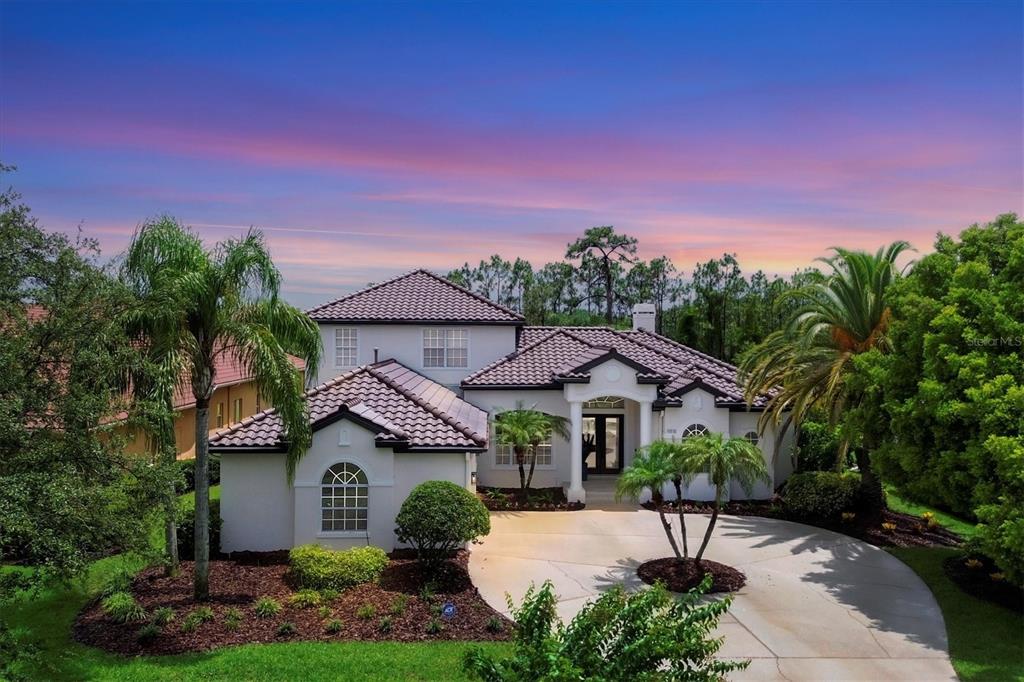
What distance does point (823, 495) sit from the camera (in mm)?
19531

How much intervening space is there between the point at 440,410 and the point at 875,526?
39.0 ft

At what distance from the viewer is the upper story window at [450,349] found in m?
25.1

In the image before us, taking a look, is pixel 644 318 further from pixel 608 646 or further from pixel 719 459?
pixel 608 646

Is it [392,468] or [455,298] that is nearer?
[392,468]

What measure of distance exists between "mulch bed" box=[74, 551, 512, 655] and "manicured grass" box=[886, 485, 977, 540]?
37.7 feet

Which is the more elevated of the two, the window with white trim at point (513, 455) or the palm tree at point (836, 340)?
the palm tree at point (836, 340)

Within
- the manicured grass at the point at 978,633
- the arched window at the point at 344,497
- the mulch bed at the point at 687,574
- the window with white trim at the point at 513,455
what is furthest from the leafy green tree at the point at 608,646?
the window with white trim at the point at 513,455

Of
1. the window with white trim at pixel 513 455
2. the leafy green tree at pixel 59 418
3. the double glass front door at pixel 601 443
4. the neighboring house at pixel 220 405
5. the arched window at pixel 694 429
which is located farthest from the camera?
the neighboring house at pixel 220 405

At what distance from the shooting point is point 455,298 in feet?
87.4

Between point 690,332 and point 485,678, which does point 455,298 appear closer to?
point 485,678

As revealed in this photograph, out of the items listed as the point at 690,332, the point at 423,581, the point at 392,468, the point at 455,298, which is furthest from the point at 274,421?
the point at 690,332

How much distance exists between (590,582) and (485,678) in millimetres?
8220

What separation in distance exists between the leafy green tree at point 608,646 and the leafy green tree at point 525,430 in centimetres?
1341

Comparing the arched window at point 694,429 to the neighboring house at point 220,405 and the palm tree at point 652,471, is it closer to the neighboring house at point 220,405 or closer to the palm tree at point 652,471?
the palm tree at point 652,471
